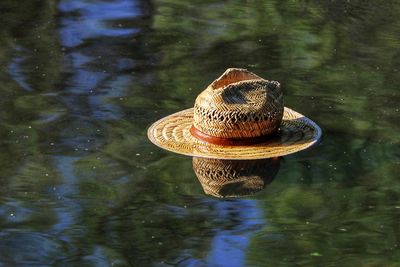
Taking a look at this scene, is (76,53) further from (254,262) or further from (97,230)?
(254,262)

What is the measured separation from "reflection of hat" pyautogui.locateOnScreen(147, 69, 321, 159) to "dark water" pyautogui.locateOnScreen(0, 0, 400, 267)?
3.7 inches

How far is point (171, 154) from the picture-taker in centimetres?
439

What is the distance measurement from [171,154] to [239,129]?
1.01 feet

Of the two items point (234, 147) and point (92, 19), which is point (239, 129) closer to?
point (234, 147)

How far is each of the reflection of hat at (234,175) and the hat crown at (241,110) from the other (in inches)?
6.4

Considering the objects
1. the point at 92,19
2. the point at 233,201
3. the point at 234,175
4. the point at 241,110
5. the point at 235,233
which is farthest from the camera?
the point at 92,19

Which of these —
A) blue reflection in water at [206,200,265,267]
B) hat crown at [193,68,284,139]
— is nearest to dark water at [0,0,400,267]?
blue reflection in water at [206,200,265,267]

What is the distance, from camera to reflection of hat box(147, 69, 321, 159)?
4363 millimetres

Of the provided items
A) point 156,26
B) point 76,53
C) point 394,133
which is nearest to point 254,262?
point 394,133

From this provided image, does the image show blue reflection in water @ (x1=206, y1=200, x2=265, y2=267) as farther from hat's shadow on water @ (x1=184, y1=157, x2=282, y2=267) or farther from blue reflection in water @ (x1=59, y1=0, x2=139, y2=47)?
blue reflection in water @ (x1=59, y1=0, x2=139, y2=47)

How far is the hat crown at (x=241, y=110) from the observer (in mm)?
4367

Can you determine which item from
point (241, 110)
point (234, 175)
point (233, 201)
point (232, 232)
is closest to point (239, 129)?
point (241, 110)

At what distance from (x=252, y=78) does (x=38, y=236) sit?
4.70 ft

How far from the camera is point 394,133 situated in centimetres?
458
